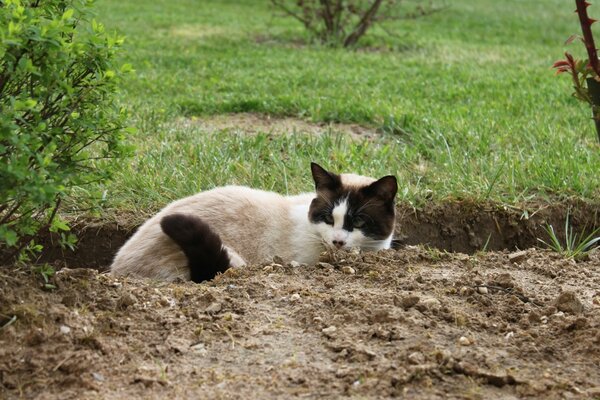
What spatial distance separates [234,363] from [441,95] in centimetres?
619

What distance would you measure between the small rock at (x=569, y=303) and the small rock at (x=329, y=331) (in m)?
1.01

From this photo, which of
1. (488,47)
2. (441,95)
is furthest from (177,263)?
(488,47)

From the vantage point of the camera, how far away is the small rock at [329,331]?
3.28 meters

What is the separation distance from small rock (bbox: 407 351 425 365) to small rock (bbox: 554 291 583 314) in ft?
2.82

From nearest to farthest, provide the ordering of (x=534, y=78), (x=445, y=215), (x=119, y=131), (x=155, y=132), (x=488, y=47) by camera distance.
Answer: (x=119, y=131), (x=445, y=215), (x=155, y=132), (x=534, y=78), (x=488, y=47)

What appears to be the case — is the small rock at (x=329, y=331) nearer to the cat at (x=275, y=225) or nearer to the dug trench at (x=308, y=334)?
the dug trench at (x=308, y=334)

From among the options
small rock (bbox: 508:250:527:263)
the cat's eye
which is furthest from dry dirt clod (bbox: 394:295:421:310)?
the cat's eye

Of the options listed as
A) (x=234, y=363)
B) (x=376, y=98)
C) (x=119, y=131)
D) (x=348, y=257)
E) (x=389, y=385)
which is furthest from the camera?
(x=376, y=98)

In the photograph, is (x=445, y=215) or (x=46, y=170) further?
(x=445, y=215)

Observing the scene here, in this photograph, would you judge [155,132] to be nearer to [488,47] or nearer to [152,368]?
[152,368]

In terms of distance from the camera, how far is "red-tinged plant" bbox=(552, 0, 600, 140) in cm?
359

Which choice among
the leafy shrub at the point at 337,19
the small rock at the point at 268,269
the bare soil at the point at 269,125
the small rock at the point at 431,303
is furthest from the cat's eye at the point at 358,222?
the leafy shrub at the point at 337,19

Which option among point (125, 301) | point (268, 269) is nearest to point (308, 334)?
point (125, 301)

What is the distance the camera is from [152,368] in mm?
3027
